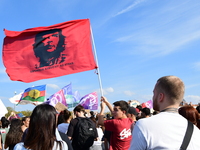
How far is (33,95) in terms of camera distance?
20.7m

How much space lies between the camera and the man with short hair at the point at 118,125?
17.2 ft

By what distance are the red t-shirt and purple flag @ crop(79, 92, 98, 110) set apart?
50.6 ft

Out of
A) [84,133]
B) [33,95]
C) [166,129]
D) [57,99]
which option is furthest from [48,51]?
[33,95]

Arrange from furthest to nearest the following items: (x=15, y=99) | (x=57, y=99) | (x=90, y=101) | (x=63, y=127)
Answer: (x=15, y=99)
(x=90, y=101)
(x=57, y=99)
(x=63, y=127)

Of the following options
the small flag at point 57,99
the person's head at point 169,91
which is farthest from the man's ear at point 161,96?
the small flag at point 57,99

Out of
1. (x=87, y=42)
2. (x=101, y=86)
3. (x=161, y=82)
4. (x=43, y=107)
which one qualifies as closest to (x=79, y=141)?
(x=101, y=86)

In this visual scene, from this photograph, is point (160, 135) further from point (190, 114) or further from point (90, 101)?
point (90, 101)

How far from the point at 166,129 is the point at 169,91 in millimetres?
401

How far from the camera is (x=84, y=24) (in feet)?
27.5

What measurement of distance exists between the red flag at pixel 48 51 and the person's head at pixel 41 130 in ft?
15.5

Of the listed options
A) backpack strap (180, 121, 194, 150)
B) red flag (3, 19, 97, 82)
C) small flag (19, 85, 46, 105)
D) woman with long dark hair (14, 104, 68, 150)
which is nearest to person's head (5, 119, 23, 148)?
red flag (3, 19, 97, 82)

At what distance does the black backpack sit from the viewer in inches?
261

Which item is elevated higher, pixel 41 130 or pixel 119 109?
pixel 41 130

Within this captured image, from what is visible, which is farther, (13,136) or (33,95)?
(33,95)
